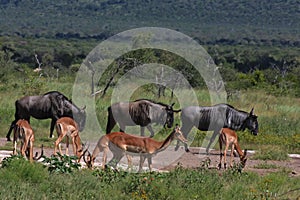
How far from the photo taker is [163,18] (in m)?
129

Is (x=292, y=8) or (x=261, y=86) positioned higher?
(x=292, y=8)

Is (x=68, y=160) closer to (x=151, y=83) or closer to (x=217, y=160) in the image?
(x=217, y=160)

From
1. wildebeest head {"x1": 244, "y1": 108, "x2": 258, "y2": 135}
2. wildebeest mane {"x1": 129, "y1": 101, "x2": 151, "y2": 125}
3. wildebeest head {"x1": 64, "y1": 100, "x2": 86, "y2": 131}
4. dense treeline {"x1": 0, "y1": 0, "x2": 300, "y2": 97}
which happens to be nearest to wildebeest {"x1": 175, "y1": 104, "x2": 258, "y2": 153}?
wildebeest head {"x1": 244, "y1": 108, "x2": 258, "y2": 135}

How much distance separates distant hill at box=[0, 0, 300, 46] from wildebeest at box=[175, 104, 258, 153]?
94.8 metres

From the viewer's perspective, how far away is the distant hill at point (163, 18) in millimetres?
122062

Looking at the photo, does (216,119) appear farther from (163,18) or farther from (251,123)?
(163,18)

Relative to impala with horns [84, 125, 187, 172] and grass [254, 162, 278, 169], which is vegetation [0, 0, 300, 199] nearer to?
grass [254, 162, 278, 169]

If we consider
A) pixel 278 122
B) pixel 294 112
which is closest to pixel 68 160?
pixel 278 122

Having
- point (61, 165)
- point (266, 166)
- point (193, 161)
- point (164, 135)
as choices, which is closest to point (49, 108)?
point (164, 135)

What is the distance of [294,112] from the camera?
1041 inches

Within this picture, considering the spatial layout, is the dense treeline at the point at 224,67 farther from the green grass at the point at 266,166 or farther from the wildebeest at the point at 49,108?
the green grass at the point at 266,166

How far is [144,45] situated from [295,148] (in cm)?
1293

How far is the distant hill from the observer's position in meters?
122

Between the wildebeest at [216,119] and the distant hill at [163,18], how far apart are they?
9483 centimetres
